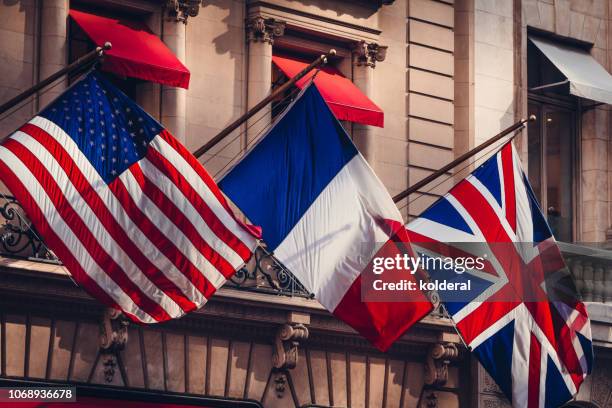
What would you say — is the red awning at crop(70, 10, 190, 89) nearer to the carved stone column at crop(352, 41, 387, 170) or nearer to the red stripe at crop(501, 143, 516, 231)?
the carved stone column at crop(352, 41, 387, 170)

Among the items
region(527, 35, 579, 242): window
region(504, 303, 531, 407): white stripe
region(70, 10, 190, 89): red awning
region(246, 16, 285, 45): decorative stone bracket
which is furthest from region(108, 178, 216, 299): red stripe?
region(527, 35, 579, 242): window

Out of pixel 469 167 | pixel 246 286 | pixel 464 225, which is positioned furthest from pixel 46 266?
pixel 469 167

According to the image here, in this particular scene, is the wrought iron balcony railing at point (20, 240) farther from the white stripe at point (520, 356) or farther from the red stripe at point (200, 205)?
the white stripe at point (520, 356)

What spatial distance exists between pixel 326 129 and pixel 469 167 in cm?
818

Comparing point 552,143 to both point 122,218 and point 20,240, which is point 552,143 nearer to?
point 20,240

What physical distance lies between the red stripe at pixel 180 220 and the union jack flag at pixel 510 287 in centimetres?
415

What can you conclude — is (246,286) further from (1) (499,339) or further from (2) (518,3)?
(2) (518,3)

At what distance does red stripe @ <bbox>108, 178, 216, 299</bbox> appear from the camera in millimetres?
26188

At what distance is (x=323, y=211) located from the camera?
27141 mm

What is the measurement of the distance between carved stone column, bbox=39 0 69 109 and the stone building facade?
0.03 metres

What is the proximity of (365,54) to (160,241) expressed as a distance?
9.11m

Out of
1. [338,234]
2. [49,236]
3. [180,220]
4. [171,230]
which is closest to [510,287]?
[338,234]

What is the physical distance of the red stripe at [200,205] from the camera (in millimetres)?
26484

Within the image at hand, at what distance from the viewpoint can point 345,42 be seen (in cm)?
3441
